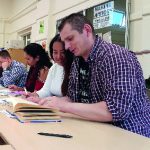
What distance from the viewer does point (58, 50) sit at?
2.56 m

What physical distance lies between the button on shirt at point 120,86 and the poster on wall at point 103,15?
7.18 ft

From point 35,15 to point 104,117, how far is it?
18.9 ft

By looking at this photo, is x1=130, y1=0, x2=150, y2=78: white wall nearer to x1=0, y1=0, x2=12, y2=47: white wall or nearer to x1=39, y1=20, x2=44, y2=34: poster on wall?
x1=39, y1=20, x2=44, y2=34: poster on wall

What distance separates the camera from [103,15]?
3947 mm

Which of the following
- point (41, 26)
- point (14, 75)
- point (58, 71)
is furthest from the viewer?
point (41, 26)

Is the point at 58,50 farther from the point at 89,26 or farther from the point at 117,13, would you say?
the point at 117,13

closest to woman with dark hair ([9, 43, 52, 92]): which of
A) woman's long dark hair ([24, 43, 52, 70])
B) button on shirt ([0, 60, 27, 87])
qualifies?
woman's long dark hair ([24, 43, 52, 70])

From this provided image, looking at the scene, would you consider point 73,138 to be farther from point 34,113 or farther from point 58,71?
point 58,71

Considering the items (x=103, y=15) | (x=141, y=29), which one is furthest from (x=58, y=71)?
(x=103, y=15)

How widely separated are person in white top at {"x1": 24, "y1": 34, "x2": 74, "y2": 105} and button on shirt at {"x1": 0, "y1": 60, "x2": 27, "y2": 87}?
1249 millimetres

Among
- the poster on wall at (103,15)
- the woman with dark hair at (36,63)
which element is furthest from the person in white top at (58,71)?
the poster on wall at (103,15)

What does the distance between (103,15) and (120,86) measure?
8.67 feet

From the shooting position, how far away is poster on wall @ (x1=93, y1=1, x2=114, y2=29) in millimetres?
3775

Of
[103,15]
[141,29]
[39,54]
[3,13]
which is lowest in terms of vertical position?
[39,54]
